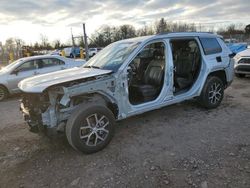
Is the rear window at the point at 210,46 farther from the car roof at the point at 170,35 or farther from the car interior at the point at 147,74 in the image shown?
the car interior at the point at 147,74

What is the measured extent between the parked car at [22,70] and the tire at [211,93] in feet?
18.7

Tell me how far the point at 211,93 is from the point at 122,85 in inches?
98.8

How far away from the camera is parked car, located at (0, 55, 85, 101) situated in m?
7.89

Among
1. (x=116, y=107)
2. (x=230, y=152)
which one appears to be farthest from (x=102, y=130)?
(x=230, y=152)

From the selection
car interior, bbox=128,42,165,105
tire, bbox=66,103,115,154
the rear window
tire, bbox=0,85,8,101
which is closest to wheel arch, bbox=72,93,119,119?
tire, bbox=66,103,115,154

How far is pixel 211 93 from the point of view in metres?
5.38

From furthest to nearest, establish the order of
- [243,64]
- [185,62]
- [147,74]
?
1. [243,64]
2. [185,62]
3. [147,74]

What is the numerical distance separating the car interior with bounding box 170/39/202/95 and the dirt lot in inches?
29.1

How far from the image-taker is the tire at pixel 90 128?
11.3 feet

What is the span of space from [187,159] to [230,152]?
0.71 metres

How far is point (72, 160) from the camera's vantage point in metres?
3.53

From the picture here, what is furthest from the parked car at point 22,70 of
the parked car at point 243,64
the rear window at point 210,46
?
the parked car at point 243,64

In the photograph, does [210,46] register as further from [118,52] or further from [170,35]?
[118,52]

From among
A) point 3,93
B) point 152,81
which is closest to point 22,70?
point 3,93
